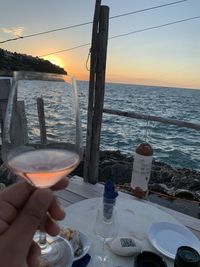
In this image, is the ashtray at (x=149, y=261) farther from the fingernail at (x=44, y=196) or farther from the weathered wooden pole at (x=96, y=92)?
the weathered wooden pole at (x=96, y=92)

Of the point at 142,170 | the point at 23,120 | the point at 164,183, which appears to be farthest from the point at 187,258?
the point at 164,183

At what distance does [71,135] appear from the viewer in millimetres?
887

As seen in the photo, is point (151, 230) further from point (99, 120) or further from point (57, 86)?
point (99, 120)

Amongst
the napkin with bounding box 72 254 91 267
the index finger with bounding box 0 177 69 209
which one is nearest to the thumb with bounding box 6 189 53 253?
the index finger with bounding box 0 177 69 209

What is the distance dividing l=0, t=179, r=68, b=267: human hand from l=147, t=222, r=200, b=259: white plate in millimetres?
787

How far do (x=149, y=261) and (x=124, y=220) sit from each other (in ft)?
1.91

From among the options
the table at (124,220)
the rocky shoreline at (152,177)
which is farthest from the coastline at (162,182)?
the table at (124,220)

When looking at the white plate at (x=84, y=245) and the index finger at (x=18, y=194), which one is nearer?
the index finger at (x=18, y=194)

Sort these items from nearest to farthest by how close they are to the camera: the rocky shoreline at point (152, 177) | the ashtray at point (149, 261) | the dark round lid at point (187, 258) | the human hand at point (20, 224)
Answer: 1. the human hand at point (20, 224)
2. the dark round lid at point (187, 258)
3. the ashtray at point (149, 261)
4. the rocky shoreline at point (152, 177)

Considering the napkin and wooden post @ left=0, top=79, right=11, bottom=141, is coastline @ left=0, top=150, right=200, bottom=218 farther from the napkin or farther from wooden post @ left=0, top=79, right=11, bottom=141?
the napkin

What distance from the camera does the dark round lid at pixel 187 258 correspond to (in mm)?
1038

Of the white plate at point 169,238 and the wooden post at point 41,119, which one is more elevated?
the wooden post at point 41,119

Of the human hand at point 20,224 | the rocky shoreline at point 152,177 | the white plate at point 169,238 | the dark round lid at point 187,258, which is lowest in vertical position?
the rocky shoreline at point 152,177

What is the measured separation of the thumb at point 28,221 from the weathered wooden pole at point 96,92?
2235mm
